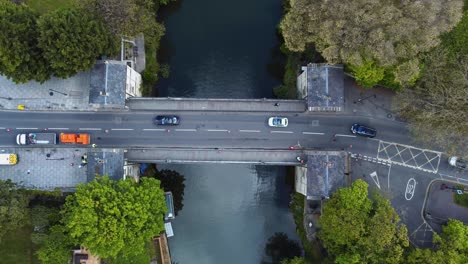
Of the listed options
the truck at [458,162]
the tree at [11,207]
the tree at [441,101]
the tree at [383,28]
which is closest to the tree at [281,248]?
the tree at [441,101]

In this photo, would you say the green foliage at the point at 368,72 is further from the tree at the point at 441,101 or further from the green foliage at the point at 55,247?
the green foliage at the point at 55,247

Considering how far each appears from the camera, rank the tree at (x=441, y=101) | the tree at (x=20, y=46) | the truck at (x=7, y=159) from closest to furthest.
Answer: the tree at (x=20, y=46) < the tree at (x=441, y=101) < the truck at (x=7, y=159)

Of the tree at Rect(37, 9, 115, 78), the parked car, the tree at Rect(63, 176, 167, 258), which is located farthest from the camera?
the parked car

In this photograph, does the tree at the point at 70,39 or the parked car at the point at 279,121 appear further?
the parked car at the point at 279,121

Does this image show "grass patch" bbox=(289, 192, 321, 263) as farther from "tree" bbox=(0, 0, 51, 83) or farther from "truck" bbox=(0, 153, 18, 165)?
"truck" bbox=(0, 153, 18, 165)

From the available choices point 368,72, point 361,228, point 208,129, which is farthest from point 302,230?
point 368,72

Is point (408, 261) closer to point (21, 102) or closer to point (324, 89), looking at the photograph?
point (324, 89)

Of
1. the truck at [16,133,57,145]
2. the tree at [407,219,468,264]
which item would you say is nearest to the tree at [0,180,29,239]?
the truck at [16,133,57,145]
